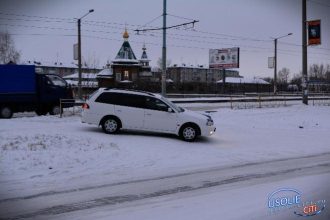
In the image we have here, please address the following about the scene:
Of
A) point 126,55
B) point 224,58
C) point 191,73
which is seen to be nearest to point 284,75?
point 191,73

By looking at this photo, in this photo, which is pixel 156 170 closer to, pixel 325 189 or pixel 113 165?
pixel 113 165

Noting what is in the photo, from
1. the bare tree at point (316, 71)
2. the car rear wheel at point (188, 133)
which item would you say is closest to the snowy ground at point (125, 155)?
the car rear wheel at point (188, 133)

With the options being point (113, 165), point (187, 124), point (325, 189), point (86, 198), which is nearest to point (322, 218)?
point (325, 189)

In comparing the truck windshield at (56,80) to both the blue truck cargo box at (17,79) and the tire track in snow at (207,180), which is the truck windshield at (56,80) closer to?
the blue truck cargo box at (17,79)

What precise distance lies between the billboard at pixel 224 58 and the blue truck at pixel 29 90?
93.2 feet

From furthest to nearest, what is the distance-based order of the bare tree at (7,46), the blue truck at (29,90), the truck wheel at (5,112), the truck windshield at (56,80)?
the truck windshield at (56,80), the blue truck at (29,90), the truck wheel at (5,112), the bare tree at (7,46)

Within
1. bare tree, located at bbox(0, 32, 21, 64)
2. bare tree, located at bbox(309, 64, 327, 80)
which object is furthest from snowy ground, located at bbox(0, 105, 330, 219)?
bare tree, located at bbox(309, 64, 327, 80)

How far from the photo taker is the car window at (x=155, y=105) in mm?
15094

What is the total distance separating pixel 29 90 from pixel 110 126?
8.18 metres

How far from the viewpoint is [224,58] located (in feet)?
163

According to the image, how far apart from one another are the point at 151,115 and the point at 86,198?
7.77 metres

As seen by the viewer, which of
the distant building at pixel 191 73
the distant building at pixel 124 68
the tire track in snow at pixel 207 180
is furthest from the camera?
the distant building at pixel 191 73

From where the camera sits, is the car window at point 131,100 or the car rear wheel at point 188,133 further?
the car window at point 131,100

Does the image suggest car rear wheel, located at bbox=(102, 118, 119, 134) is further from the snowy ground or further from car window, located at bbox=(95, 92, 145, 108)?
car window, located at bbox=(95, 92, 145, 108)
